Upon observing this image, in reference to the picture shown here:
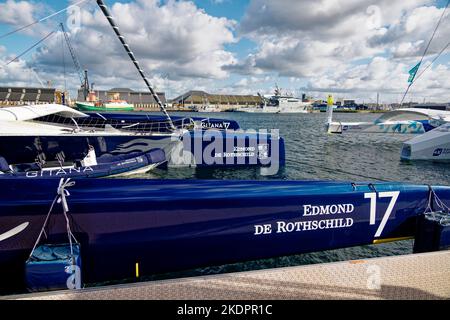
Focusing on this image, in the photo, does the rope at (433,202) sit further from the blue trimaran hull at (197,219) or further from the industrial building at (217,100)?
the industrial building at (217,100)

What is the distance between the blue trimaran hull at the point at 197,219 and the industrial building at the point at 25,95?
8794 cm

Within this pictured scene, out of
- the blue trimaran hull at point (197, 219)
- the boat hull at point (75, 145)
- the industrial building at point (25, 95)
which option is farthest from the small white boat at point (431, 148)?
the industrial building at point (25, 95)

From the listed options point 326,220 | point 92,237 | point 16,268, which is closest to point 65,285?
point 92,237

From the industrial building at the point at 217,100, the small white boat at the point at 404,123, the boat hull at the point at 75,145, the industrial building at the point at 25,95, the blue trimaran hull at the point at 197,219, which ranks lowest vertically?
the blue trimaran hull at the point at 197,219

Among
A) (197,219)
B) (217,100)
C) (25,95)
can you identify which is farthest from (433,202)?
(217,100)

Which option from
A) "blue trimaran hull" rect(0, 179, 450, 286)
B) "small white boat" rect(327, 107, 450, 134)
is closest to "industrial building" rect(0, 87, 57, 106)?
"small white boat" rect(327, 107, 450, 134)

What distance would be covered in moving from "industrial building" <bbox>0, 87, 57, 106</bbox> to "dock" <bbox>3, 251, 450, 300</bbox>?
292 feet

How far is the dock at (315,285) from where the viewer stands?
1.90m

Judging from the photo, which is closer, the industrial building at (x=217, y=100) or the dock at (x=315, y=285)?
the dock at (x=315, y=285)

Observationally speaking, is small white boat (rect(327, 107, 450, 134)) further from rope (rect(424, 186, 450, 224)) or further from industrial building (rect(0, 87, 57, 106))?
industrial building (rect(0, 87, 57, 106))

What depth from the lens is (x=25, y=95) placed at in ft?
249

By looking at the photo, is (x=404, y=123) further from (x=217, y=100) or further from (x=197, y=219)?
(x=217, y=100)

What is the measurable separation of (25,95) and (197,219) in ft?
312

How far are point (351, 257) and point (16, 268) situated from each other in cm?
405
